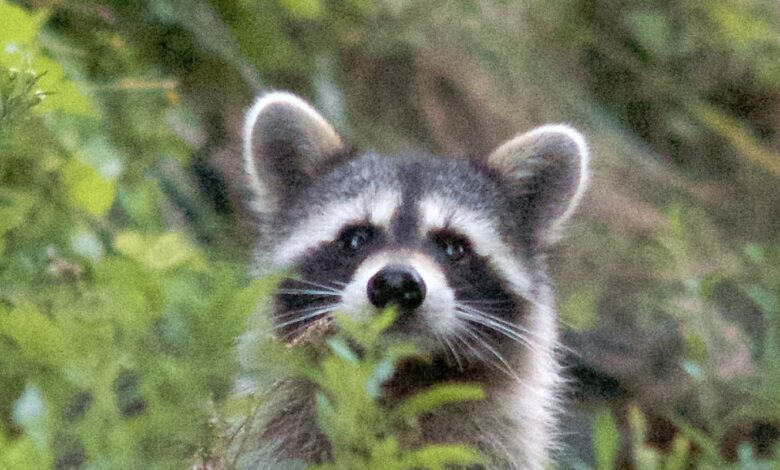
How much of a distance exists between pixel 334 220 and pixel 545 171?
2.28ft

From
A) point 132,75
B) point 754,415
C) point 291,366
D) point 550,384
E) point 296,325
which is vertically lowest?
point 754,415

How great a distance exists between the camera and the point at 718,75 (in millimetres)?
7988

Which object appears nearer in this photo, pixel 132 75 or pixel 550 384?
pixel 550 384

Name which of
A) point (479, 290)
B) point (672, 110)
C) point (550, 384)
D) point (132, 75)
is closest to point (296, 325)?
point (479, 290)

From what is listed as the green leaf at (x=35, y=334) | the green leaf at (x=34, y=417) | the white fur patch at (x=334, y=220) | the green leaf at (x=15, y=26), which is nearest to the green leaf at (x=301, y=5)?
the white fur patch at (x=334, y=220)

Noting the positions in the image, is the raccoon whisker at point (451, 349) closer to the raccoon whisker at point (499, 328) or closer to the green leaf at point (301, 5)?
the raccoon whisker at point (499, 328)

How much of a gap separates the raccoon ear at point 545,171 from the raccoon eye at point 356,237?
0.52 m

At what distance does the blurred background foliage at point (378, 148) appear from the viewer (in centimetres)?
214

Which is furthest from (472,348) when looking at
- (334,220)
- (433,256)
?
(334,220)

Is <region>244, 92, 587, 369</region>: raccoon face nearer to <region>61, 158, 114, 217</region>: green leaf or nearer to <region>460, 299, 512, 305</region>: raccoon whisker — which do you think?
<region>460, 299, 512, 305</region>: raccoon whisker

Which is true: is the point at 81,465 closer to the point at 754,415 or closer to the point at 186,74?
A: the point at 754,415

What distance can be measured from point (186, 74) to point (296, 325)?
191 cm

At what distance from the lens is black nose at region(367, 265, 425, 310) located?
340 centimetres

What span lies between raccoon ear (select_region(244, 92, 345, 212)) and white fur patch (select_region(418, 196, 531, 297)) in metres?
0.45
